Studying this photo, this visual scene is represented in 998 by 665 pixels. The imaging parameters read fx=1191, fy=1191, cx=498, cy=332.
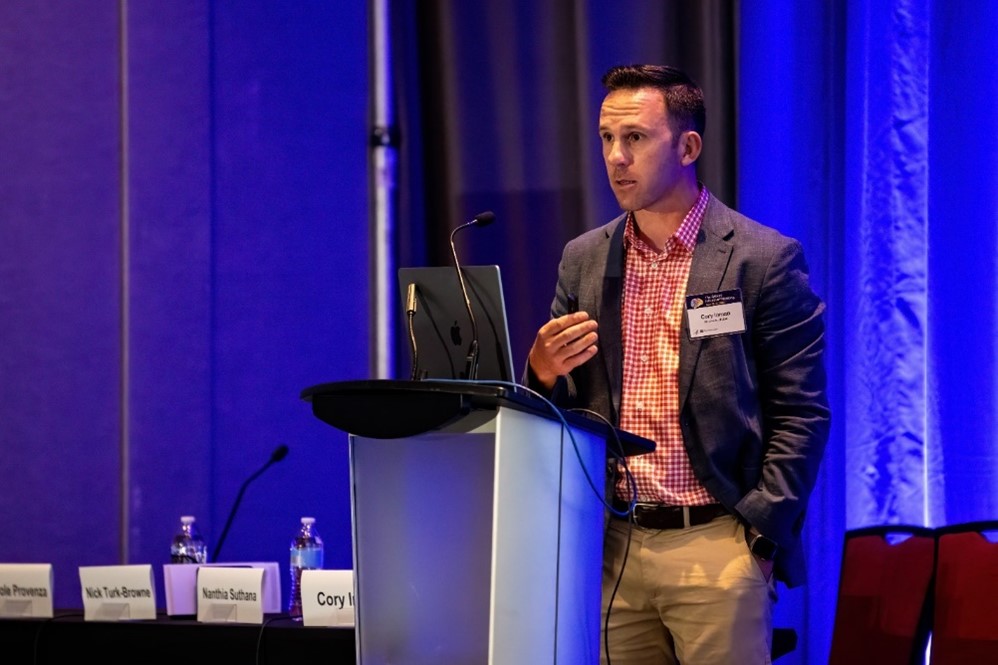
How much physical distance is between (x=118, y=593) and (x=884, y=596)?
2055mm

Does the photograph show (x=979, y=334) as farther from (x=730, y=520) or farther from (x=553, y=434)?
(x=553, y=434)

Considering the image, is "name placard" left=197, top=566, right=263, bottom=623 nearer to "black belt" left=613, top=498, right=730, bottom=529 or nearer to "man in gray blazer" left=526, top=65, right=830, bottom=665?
"man in gray blazer" left=526, top=65, right=830, bottom=665

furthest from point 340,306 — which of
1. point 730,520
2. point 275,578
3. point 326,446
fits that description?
point 730,520

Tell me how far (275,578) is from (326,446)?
120 centimetres

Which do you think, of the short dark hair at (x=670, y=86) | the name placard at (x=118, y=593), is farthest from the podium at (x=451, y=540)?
the name placard at (x=118, y=593)

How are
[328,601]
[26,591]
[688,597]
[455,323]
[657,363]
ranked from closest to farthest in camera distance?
[455,323]
[688,597]
[657,363]
[328,601]
[26,591]

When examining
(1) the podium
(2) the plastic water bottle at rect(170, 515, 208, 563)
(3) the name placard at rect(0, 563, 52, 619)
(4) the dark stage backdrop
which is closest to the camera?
(1) the podium

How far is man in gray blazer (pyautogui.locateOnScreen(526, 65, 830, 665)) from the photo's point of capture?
2.51 metres

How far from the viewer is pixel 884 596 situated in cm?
321

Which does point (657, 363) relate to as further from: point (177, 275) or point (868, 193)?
point (177, 275)

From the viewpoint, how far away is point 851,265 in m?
3.49

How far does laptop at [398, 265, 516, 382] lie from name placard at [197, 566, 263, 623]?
957 mm

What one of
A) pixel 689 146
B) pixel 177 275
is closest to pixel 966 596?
pixel 689 146

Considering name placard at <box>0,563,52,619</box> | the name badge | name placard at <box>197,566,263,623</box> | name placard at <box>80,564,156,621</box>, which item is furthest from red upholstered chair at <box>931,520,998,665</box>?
name placard at <box>0,563,52,619</box>
